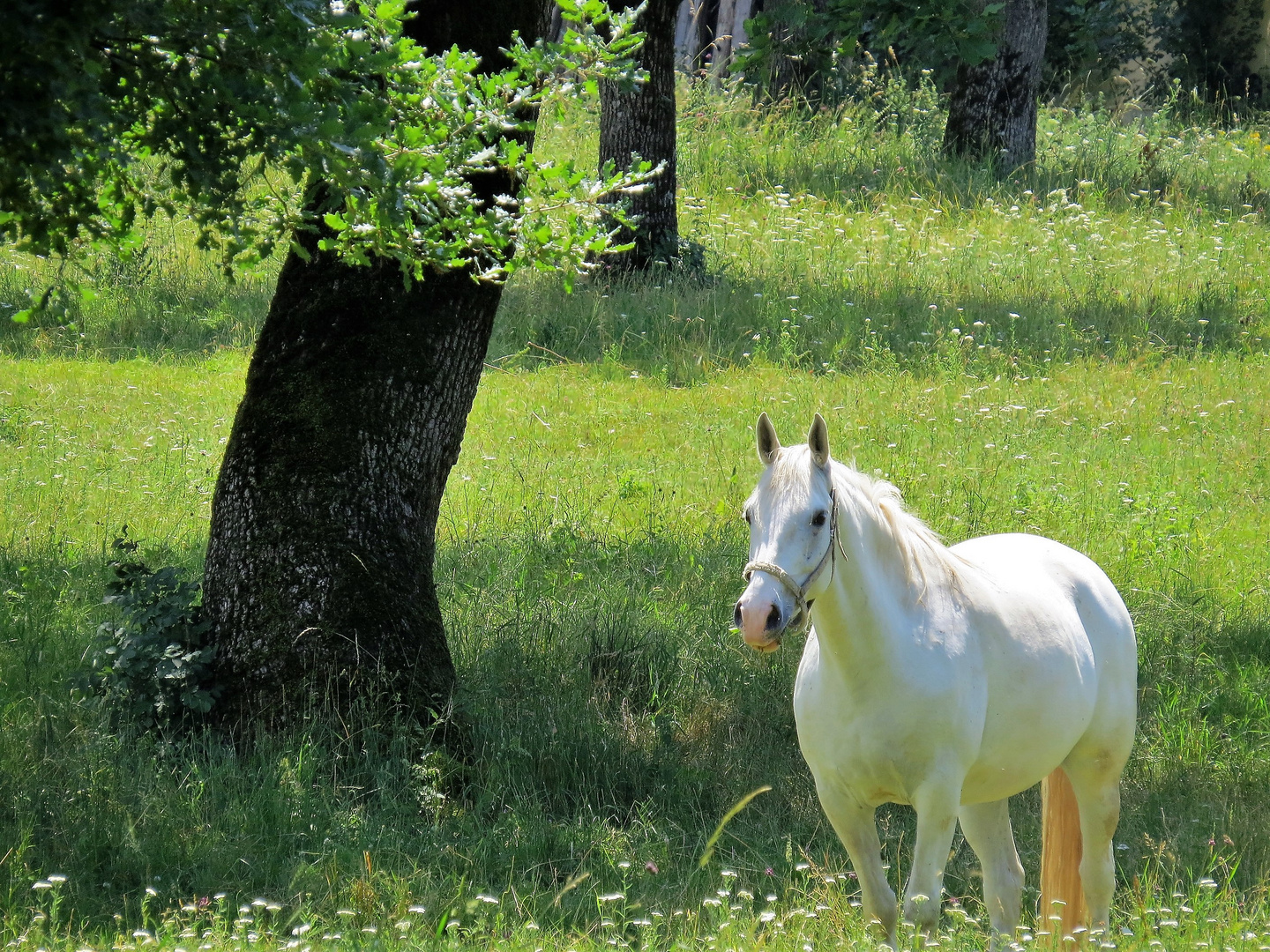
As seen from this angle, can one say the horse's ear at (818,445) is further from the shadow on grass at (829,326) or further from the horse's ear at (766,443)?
the shadow on grass at (829,326)

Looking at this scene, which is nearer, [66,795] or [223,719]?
[66,795]

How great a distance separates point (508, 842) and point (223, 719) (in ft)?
4.69

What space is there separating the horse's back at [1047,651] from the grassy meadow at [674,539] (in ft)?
2.06

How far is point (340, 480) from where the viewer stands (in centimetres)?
556

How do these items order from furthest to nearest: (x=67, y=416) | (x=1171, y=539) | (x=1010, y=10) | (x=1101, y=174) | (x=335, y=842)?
1. (x=1101, y=174)
2. (x=1010, y=10)
3. (x=67, y=416)
4. (x=1171, y=539)
5. (x=335, y=842)

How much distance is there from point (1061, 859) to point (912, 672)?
1.35 metres

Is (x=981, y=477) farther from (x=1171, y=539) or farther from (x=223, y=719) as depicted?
(x=223, y=719)

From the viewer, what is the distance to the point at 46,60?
9.20ft

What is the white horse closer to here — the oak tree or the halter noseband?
the halter noseband

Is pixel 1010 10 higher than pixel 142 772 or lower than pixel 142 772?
higher

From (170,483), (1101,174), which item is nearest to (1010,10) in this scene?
(1101,174)

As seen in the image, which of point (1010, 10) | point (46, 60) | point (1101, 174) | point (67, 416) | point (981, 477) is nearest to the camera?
point (46, 60)

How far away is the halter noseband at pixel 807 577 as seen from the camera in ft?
11.8

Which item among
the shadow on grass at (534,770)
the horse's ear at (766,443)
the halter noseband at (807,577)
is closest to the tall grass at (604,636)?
the shadow on grass at (534,770)
